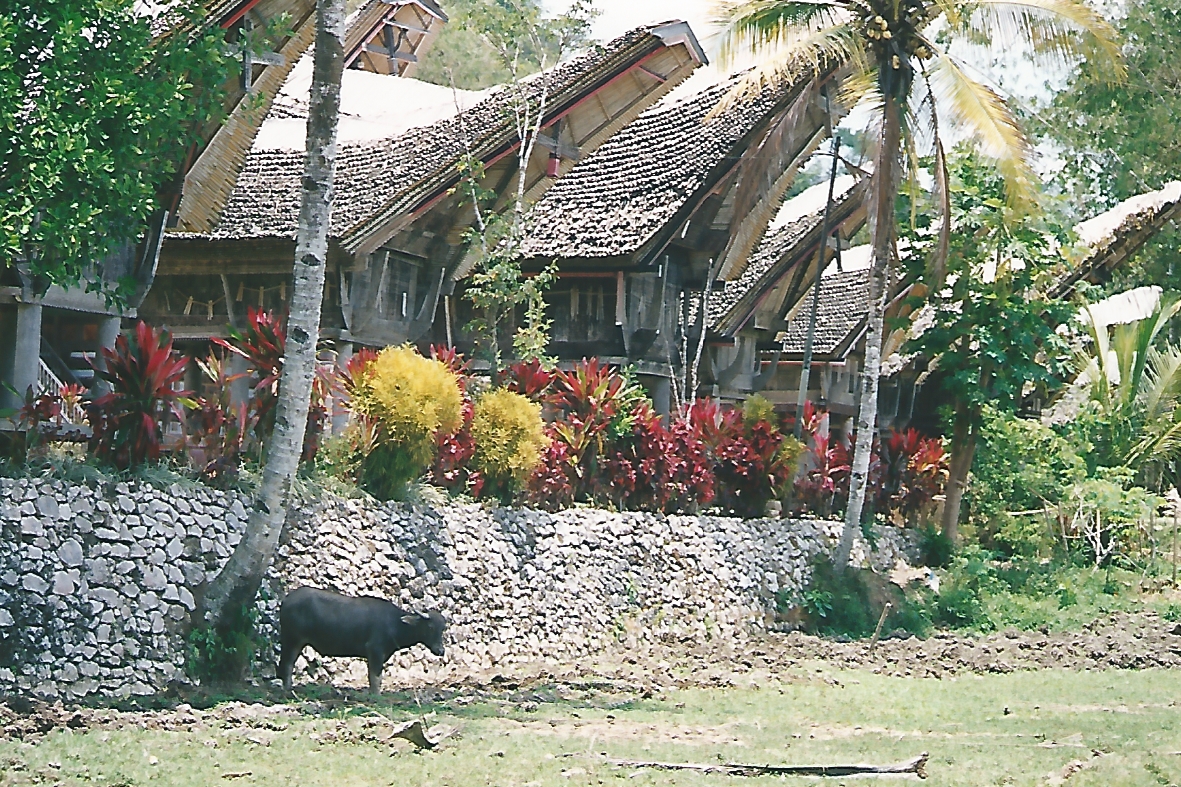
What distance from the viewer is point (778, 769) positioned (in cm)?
879

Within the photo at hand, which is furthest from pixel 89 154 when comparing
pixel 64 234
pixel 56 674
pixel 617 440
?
pixel 617 440

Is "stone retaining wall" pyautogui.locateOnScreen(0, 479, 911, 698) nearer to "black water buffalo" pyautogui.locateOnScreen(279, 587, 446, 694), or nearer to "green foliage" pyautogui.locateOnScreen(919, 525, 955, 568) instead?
"black water buffalo" pyautogui.locateOnScreen(279, 587, 446, 694)

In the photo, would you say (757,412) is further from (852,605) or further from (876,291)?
(852,605)

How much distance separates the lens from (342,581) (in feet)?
41.0

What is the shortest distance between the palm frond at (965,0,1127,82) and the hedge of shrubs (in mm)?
5583

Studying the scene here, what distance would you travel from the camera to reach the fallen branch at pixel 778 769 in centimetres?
866

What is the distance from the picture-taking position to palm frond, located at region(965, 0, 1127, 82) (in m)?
17.0

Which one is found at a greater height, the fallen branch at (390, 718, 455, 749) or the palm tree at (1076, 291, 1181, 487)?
the palm tree at (1076, 291, 1181, 487)

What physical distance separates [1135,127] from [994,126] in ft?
49.7

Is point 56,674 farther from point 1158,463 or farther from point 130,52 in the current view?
point 1158,463

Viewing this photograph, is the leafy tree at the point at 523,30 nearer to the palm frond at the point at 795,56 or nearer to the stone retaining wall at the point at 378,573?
the palm frond at the point at 795,56

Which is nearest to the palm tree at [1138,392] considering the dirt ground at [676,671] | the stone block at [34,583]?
the dirt ground at [676,671]

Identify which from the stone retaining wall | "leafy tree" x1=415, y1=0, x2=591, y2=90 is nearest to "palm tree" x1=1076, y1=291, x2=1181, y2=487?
the stone retaining wall

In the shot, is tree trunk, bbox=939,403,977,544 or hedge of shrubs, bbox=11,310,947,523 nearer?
hedge of shrubs, bbox=11,310,947,523
